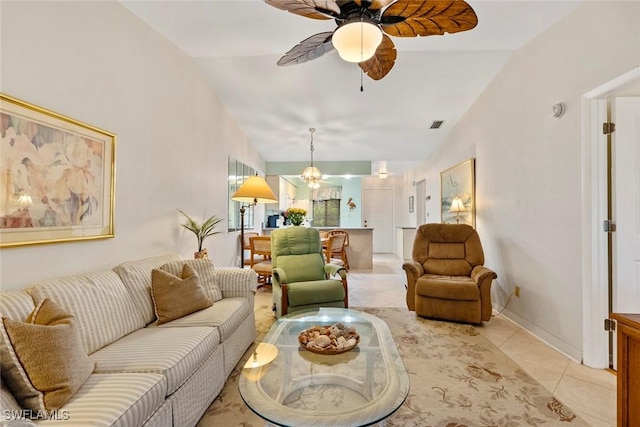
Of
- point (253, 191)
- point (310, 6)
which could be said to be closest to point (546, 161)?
point (310, 6)

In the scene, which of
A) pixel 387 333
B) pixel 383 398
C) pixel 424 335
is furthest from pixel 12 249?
pixel 424 335

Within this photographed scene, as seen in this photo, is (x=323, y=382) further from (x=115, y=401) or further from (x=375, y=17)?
(x=375, y=17)

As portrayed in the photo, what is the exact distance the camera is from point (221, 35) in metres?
2.61

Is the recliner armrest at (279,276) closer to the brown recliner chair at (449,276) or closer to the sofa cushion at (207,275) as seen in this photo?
the sofa cushion at (207,275)

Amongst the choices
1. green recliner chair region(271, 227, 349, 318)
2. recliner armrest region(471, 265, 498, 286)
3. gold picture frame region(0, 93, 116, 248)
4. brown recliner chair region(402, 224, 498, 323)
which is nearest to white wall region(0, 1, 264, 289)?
gold picture frame region(0, 93, 116, 248)

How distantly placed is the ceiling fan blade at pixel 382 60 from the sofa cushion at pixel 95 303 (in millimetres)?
2296

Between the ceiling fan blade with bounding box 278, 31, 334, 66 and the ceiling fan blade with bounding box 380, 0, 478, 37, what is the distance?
38 cm

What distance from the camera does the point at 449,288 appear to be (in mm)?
2977

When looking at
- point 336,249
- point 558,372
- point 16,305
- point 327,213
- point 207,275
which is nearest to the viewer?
point 16,305

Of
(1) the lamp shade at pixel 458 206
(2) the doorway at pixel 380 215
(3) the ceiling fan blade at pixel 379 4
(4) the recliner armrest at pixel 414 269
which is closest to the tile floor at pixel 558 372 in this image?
(4) the recliner armrest at pixel 414 269

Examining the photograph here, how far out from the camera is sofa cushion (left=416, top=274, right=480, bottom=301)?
2.93 metres

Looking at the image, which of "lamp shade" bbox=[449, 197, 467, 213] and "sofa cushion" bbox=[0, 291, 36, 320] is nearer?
"sofa cushion" bbox=[0, 291, 36, 320]

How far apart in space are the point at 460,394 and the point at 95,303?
2339mm

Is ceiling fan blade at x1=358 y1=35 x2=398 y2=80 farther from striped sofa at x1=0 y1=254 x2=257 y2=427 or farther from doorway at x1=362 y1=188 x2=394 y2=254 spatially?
doorway at x1=362 y1=188 x2=394 y2=254
